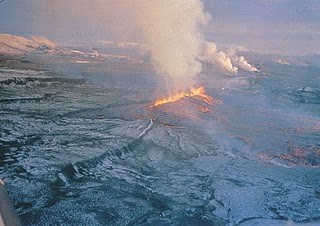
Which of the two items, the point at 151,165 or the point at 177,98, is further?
the point at 177,98

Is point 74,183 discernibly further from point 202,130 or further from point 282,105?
point 282,105

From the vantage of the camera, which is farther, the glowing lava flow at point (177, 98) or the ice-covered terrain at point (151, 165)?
the glowing lava flow at point (177, 98)

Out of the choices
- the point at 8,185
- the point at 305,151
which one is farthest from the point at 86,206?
the point at 305,151

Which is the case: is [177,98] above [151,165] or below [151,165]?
below

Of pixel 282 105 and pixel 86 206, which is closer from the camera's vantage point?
pixel 86 206

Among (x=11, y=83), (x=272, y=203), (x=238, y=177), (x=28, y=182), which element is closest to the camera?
(x=28, y=182)

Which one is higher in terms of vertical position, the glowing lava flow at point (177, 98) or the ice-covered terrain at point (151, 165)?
the ice-covered terrain at point (151, 165)

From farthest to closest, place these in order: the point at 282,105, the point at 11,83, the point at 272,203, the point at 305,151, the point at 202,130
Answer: the point at 282,105 → the point at 11,83 → the point at 202,130 → the point at 305,151 → the point at 272,203

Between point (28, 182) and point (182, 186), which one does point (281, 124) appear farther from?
point (28, 182)
